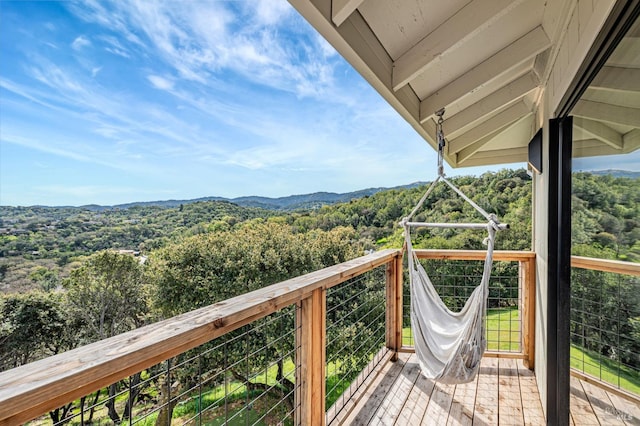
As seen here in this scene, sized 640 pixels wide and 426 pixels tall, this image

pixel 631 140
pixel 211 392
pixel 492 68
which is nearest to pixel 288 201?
pixel 211 392

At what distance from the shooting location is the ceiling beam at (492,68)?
1.73 meters

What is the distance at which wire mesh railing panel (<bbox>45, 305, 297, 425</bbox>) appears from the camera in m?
0.93

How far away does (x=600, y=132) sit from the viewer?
112 centimetres

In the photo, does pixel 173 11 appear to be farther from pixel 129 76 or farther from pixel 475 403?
pixel 475 403

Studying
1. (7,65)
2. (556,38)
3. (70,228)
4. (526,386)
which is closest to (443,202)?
(526,386)

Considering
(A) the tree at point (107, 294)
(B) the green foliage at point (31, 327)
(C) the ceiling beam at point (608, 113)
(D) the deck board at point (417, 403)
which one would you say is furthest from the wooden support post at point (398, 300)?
(B) the green foliage at point (31, 327)

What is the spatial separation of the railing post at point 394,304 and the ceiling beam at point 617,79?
181 cm

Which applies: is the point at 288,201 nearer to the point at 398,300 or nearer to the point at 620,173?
the point at 398,300

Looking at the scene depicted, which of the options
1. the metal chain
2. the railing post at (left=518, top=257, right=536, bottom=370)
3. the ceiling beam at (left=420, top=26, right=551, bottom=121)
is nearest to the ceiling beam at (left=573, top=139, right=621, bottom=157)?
the ceiling beam at (left=420, top=26, right=551, bottom=121)

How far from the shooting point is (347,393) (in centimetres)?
204

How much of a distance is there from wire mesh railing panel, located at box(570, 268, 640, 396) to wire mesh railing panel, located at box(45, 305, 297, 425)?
103cm

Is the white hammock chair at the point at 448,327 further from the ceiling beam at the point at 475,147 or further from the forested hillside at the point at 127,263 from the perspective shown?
the forested hillside at the point at 127,263

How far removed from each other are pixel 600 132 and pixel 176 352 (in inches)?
56.6

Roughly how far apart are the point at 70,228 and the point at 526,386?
1379cm
